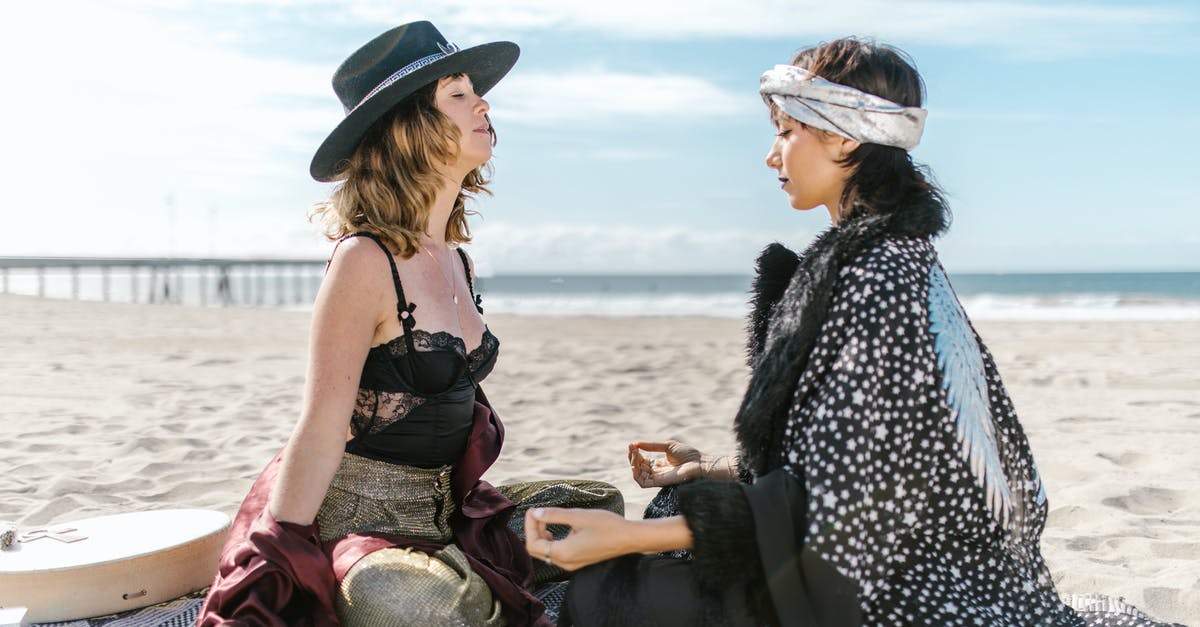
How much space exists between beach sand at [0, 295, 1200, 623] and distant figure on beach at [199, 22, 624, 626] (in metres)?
1.92

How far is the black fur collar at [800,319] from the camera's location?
1.94m

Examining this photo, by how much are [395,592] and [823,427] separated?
3.63ft

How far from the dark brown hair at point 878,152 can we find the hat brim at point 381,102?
1045 millimetres

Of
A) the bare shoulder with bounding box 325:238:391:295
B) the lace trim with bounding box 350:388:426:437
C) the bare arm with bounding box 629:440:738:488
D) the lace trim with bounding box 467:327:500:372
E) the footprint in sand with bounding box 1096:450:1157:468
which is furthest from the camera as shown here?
the footprint in sand with bounding box 1096:450:1157:468

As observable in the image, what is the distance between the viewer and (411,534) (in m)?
2.70

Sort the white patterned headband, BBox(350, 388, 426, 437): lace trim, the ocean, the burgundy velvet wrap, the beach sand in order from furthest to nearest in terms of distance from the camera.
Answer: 1. the ocean
2. the beach sand
3. BBox(350, 388, 426, 437): lace trim
4. the burgundy velvet wrap
5. the white patterned headband

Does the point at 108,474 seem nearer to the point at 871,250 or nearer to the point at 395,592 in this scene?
the point at 395,592

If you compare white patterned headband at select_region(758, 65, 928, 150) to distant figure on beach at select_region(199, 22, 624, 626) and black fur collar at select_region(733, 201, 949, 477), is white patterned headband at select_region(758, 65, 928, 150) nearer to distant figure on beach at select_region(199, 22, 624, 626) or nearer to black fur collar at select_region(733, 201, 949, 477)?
black fur collar at select_region(733, 201, 949, 477)

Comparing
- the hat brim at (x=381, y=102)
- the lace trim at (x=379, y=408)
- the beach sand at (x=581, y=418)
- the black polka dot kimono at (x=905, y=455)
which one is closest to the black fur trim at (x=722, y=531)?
the black polka dot kimono at (x=905, y=455)

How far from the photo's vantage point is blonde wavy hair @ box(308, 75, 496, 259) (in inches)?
106

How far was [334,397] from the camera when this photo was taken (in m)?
2.38

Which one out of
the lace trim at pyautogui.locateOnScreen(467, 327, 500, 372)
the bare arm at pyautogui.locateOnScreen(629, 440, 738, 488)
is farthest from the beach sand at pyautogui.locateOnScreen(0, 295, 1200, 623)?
the lace trim at pyautogui.locateOnScreen(467, 327, 500, 372)

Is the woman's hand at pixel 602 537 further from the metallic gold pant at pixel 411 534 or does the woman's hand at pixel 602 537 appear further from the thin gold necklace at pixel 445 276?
the thin gold necklace at pixel 445 276

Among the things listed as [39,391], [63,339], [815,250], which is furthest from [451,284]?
[63,339]
